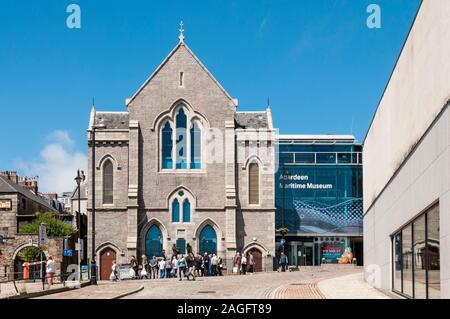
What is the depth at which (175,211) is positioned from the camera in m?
64.2

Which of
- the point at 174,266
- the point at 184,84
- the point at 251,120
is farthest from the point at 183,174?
the point at 174,266

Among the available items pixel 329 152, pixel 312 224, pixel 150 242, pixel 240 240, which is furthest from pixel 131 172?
pixel 329 152

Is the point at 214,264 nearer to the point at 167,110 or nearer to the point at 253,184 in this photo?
the point at 253,184

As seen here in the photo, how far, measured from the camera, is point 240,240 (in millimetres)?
64312

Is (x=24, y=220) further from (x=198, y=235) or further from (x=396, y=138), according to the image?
(x=396, y=138)

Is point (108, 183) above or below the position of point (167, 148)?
below

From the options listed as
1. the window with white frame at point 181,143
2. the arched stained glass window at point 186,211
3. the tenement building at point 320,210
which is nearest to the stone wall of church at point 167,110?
the window with white frame at point 181,143

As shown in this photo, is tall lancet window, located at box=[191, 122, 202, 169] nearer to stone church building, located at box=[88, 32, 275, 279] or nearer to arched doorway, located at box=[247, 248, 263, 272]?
stone church building, located at box=[88, 32, 275, 279]

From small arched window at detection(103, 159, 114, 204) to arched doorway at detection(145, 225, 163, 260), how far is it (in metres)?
4.01

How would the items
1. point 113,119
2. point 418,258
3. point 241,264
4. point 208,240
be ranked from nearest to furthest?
point 418,258
point 241,264
point 208,240
point 113,119

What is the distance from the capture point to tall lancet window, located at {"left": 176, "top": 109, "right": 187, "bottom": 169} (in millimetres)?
64750

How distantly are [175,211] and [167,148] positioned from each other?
498 cm

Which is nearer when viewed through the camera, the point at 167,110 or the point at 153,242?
the point at 153,242
